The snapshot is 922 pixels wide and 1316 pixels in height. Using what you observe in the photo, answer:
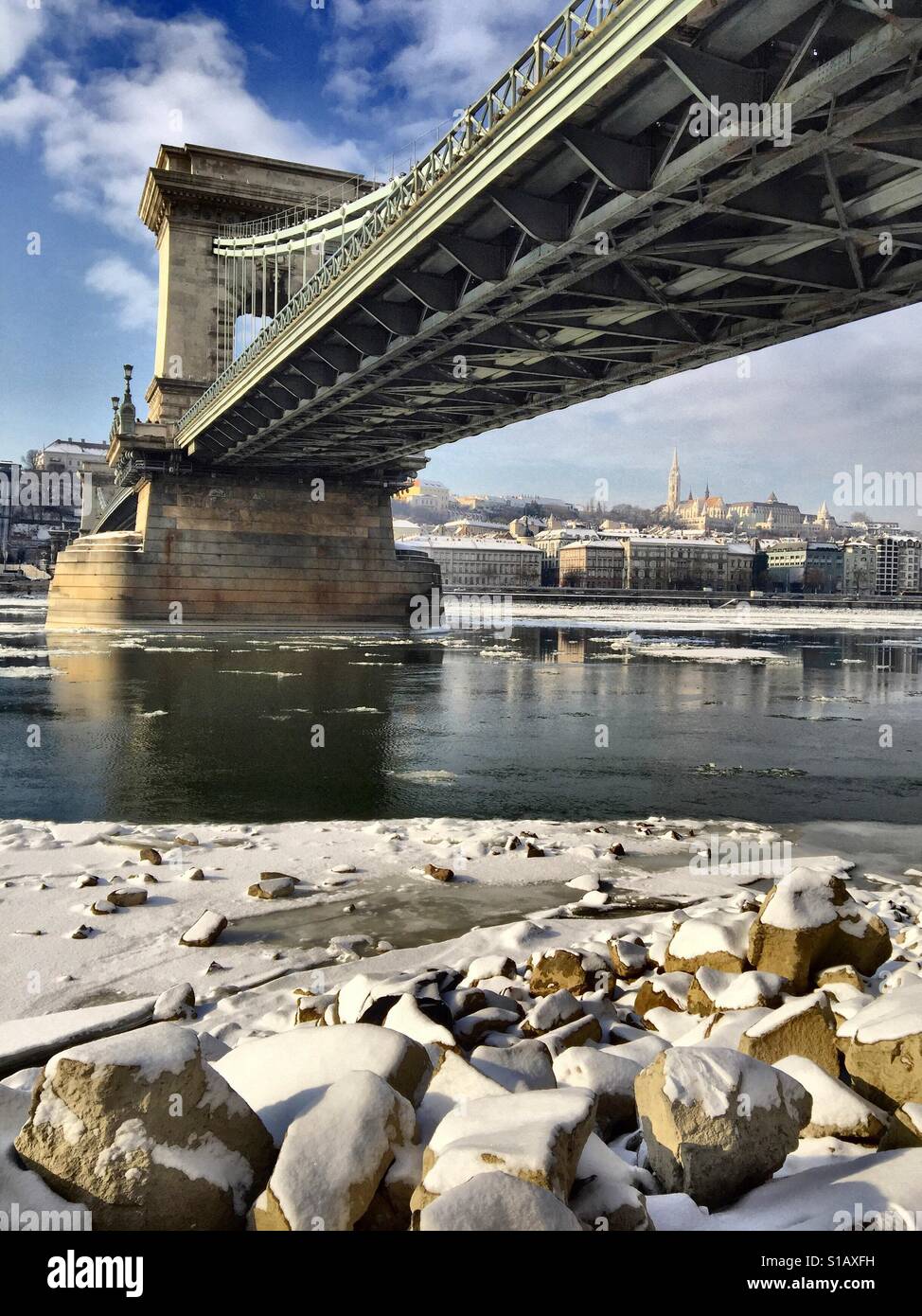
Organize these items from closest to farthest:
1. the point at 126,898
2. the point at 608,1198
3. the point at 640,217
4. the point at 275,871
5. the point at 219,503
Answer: the point at 608,1198 < the point at 126,898 < the point at 275,871 < the point at 640,217 < the point at 219,503

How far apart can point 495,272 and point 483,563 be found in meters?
125

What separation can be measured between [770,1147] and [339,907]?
3564 millimetres

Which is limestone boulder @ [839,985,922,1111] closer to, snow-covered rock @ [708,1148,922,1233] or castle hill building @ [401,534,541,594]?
snow-covered rock @ [708,1148,922,1233]

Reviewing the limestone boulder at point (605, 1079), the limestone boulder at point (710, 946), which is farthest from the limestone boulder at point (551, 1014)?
the limestone boulder at point (710, 946)

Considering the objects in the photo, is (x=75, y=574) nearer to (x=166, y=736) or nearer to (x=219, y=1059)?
(x=166, y=736)

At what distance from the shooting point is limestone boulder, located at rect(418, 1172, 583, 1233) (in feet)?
6.89

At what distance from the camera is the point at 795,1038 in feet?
10.4

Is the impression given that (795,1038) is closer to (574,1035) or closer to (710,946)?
(574,1035)

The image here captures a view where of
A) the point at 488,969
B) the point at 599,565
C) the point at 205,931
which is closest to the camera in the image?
the point at 488,969

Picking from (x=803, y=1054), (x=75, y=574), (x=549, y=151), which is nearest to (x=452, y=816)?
(x=803, y=1054)

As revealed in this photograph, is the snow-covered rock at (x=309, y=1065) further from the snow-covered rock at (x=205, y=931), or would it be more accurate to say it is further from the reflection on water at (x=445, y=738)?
the reflection on water at (x=445, y=738)

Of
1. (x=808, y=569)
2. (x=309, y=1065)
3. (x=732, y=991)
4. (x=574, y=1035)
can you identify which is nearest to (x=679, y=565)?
(x=808, y=569)

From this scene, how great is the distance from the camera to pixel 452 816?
8352 mm

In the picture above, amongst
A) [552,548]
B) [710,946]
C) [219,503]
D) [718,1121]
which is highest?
[552,548]
